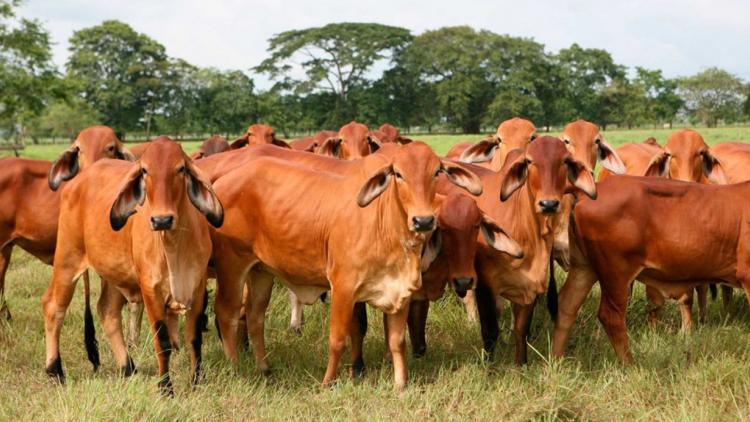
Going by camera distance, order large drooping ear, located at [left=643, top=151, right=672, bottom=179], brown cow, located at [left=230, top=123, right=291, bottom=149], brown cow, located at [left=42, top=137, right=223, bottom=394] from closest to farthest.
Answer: brown cow, located at [left=42, top=137, right=223, bottom=394] < large drooping ear, located at [left=643, top=151, right=672, bottom=179] < brown cow, located at [left=230, top=123, right=291, bottom=149]

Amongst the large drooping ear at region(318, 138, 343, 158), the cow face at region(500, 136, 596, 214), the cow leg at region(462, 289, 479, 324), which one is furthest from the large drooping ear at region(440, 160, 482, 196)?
the large drooping ear at region(318, 138, 343, 158)

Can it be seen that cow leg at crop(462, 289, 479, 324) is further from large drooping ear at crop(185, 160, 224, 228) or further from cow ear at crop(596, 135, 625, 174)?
large drooping ear at crop(185, 160, 224, 228)

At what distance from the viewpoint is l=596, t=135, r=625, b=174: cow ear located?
220 inches

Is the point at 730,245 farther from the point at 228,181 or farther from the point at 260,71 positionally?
the point at 260,71

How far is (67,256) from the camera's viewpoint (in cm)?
470

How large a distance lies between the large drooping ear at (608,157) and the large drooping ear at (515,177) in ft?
4.54

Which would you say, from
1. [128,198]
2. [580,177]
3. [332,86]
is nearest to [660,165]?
[580,177]

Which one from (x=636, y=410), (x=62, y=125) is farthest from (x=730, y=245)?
(x=62, y=125)

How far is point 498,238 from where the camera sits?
439 cm

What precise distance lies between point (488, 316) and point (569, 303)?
60 cm

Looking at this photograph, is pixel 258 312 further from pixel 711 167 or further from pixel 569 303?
pixel 711 167

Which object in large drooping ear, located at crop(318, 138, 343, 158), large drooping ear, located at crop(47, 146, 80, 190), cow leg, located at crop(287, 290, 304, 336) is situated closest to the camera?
large drooping ear, located at crop(47, 146, 80, 190)

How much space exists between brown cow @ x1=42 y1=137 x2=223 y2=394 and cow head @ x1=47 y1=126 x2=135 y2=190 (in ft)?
2.34

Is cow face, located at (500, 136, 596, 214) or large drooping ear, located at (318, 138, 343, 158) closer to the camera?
cow face, located at (500, 136, 596, 214)
